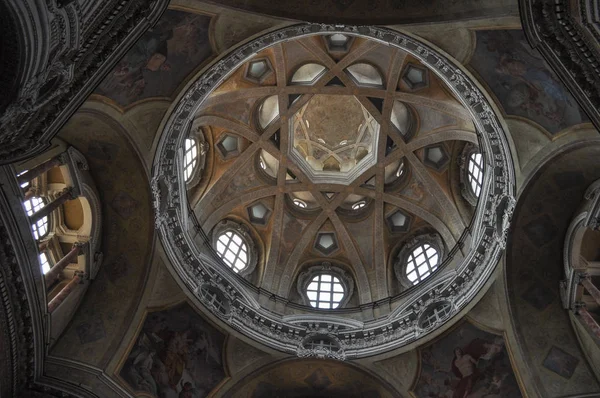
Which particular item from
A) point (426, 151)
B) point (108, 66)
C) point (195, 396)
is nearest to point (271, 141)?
point (426, 151)

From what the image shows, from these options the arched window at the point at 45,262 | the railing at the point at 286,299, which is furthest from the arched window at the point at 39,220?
the railing at the point at 286,299

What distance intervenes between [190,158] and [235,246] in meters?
4.14

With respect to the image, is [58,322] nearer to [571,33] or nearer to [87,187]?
[87,187]

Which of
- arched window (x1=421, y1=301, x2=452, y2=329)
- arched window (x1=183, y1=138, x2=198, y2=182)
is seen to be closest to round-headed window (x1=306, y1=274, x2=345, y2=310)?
arched window (x1=421, y1=301, x2=452, y2=329)

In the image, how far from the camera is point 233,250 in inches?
974

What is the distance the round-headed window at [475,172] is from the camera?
72.6 ft

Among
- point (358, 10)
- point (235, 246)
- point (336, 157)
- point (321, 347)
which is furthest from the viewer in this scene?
point (336, 157)

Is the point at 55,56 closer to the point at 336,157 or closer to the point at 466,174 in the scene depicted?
the point at 466,174

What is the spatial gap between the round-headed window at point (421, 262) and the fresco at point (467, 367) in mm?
4179

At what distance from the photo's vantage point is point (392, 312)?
2172 centimetres

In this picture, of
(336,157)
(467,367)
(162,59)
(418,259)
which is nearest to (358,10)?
(162,59)

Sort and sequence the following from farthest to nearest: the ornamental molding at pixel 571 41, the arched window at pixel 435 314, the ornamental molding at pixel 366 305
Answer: the arched window at pixel 435 314, the ornamental molding at pixel 366 305, the ornamental molding at pixel 571 41

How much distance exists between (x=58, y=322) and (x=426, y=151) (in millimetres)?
14923

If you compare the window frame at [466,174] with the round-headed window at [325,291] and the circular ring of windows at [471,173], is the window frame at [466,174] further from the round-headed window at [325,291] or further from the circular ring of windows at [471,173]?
the round-headed window at [325,291]
